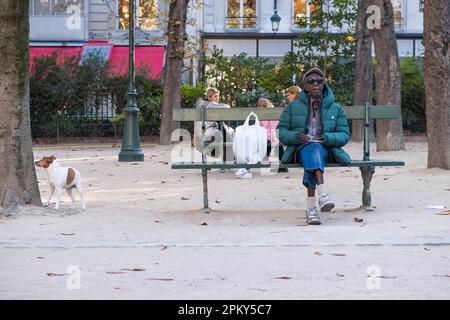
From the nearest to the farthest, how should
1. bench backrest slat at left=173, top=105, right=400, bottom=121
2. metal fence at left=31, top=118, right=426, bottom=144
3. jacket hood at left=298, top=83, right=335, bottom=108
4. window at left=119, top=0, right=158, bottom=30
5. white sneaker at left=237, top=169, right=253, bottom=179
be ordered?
jacket hood at left=298, top=83, right=335, bottom=108
bench backrest slat at left=173, top=105, right=400, bottom=121
white sneaker at left=237, top=169, right=253, bottom=179
metal fence at left=31, top=118, right=426, bottom=144
window at left=119, top=0, right=158, bottom=30

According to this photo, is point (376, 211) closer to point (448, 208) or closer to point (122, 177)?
point (448, 208)

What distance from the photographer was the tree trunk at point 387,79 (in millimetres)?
24281

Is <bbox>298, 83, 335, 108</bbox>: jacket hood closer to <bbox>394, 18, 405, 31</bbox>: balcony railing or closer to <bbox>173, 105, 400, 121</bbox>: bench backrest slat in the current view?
<bbox>173, 105, 400, 121</bbox>: bench backrest slat

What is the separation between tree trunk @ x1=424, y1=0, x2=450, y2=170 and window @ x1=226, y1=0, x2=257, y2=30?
3039 centimetres

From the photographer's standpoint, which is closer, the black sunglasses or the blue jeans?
the blue jeans

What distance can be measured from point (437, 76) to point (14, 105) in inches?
313

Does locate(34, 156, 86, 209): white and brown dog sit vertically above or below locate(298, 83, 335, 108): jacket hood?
below

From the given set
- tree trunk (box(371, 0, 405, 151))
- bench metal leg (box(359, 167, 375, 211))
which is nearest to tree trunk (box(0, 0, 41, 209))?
bench metal leg (box(359, 167, 375, 211))

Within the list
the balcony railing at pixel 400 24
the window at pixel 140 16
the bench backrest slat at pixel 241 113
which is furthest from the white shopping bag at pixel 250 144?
the balcony railing at pixel 400 24

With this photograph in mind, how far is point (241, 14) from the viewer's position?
48.5m

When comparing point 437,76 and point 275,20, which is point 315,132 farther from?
point 275,20

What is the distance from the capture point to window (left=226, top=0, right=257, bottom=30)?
48406mm

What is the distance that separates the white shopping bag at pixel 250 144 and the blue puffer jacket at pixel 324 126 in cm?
329

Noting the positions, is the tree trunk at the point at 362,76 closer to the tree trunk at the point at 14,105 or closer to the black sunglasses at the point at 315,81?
the black sunglasses at the point at 315,81
